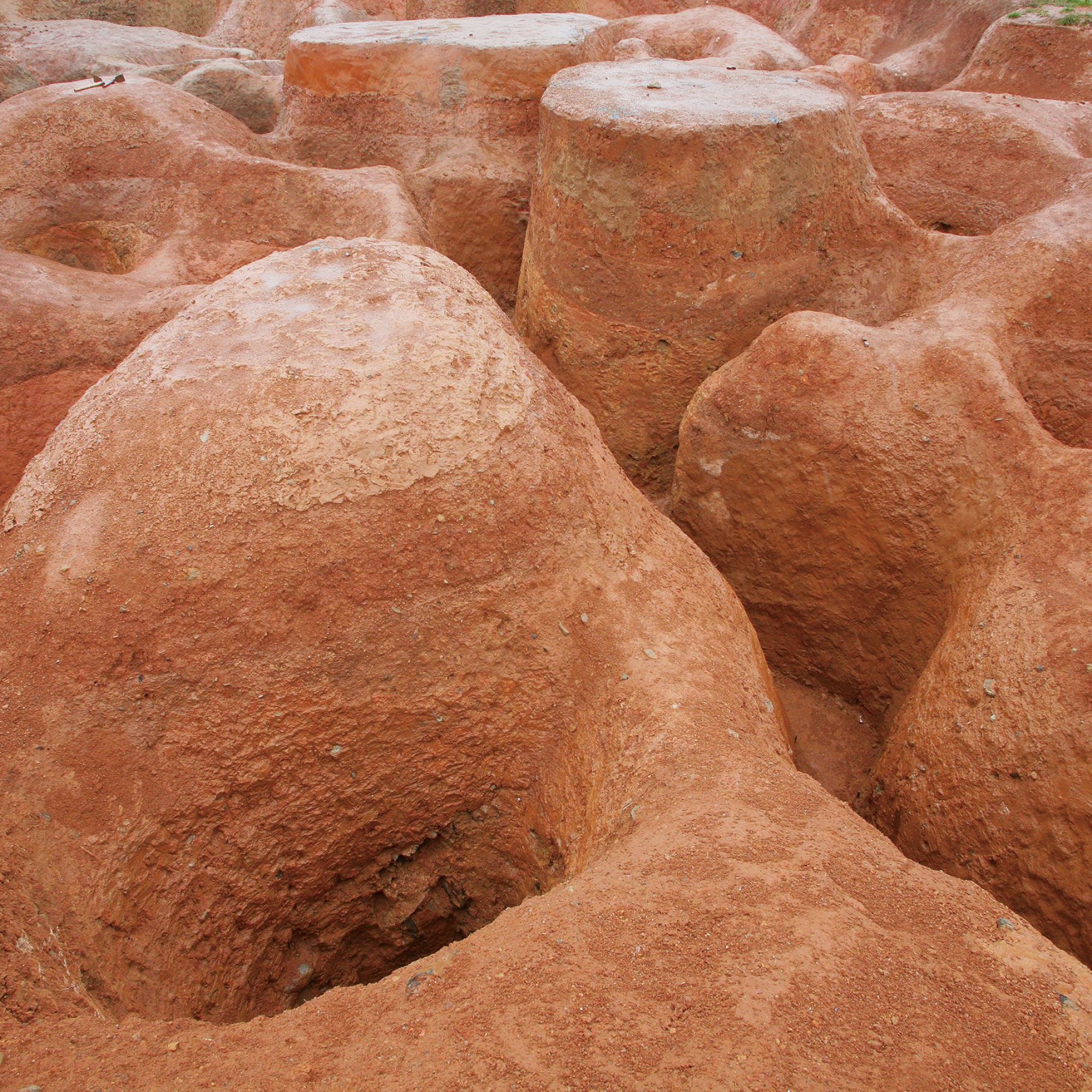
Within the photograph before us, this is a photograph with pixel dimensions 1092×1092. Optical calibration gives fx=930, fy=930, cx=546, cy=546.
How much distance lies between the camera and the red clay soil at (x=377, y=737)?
163cm

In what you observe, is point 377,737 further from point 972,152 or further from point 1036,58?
point 1036,58

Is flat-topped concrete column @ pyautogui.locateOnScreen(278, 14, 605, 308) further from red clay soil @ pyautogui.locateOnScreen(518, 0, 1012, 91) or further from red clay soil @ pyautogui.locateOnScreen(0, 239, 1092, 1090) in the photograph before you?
red clay soil @ pyautogui.locateOnScreen(518, 0, 1012, 91)

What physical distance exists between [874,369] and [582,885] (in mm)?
2174

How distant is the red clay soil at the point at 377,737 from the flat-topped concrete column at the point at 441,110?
243 cm

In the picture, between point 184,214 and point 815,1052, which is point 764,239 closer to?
point 184,214

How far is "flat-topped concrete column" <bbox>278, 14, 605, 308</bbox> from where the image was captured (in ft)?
15.9

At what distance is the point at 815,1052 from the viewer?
1.44 meters

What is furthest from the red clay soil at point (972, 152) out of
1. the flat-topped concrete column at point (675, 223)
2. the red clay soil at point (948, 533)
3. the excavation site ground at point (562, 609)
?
the flat-topped concrete column at point (675, 223)

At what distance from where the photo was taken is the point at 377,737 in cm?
234

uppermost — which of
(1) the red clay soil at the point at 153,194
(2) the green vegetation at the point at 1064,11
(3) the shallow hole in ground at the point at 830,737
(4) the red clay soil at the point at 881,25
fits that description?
(2) the green vegetation at the point at 1064,11

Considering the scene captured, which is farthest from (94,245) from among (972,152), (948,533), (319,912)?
(972,152)

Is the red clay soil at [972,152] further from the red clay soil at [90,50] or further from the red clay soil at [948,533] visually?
the red clay soil at [90,50]

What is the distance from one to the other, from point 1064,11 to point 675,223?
3889 mm

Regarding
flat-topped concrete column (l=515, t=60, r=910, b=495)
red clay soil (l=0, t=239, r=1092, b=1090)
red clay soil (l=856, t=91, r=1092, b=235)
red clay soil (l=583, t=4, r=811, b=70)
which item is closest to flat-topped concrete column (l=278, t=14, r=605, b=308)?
flat-topped concrete column (l=515, t=60, r=910, b=495)
